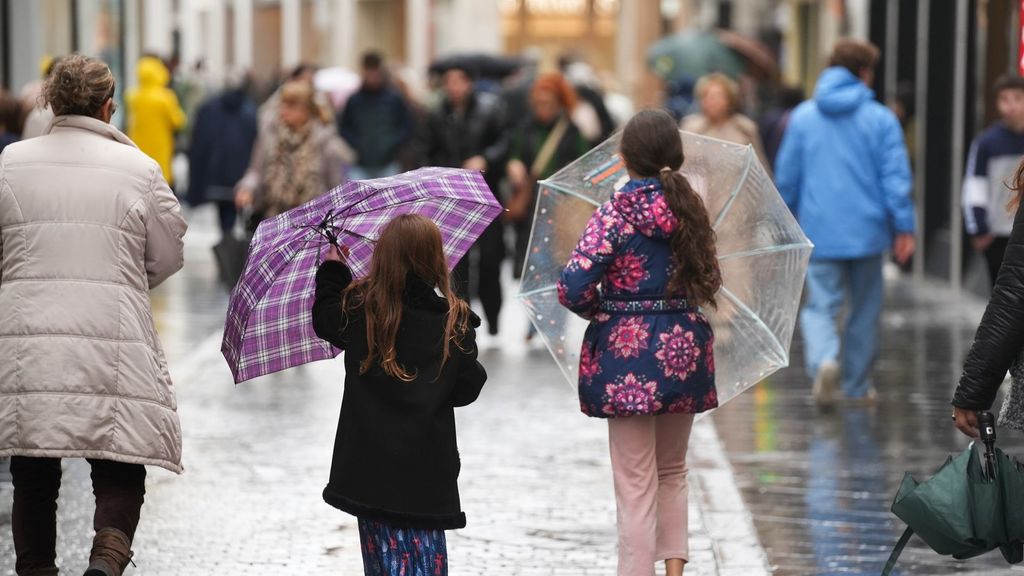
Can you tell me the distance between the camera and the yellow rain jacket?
2031 centimetres

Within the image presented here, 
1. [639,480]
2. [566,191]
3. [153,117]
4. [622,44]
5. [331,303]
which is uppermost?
[566,191]

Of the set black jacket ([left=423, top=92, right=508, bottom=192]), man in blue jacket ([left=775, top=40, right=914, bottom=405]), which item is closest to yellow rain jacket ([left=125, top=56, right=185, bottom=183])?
black jacket ([left=423, top=92, right=508, bottom=192])

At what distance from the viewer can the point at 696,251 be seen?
19.4ft

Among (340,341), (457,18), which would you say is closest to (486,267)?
(340,341)

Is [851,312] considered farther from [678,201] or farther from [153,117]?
[153,117]

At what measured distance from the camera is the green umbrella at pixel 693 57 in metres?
24.2

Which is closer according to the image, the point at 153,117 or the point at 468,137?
the point at 468,137

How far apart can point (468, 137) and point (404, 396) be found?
8.25m

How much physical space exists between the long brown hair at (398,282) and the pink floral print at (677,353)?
34.2 inches

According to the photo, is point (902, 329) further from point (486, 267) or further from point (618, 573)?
point (618, 573)

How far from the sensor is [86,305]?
5.92 metres

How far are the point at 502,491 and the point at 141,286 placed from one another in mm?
2521

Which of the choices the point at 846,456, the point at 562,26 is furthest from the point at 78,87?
A: the point at 562,26

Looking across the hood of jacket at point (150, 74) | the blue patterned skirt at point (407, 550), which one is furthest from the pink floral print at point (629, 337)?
the hood of jacket at point (150, 74)
